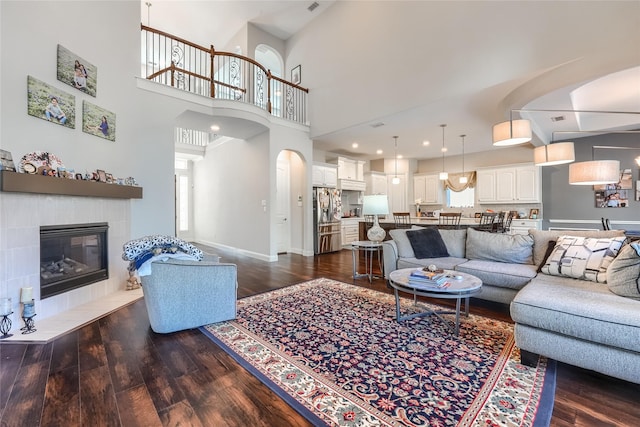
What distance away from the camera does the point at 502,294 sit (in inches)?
120

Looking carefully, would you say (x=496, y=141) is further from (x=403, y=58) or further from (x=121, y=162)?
(x=121, y=162)

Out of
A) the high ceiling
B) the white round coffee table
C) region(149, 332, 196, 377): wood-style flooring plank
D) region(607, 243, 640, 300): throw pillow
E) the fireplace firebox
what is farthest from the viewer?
the high ceiling

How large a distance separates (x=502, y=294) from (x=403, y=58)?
13.1ft

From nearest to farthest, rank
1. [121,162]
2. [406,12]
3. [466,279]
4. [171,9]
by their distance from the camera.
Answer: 1. [466,279]
2. [121,162]
3. [406,12]
4. [171,9]

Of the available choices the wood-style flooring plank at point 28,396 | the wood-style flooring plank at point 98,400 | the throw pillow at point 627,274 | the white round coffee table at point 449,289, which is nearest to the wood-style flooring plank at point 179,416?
the wood-style flooring plank at point 98,400

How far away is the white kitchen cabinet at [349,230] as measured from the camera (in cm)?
771

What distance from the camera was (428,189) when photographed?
9.02 meters

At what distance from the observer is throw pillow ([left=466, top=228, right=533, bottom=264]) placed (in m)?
3.39

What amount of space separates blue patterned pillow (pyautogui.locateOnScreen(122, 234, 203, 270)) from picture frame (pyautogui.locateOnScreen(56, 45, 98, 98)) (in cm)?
221

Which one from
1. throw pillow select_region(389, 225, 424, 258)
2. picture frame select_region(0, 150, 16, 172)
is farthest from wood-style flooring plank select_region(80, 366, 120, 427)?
throw pillow select_region(389, 225, 424, 258)

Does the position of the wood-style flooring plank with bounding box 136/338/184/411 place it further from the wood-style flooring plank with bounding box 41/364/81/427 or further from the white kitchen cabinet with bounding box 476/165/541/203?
the white kitchen cabinet with bounding box 476/165/541/203

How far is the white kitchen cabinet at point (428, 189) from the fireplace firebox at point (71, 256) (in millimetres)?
8212

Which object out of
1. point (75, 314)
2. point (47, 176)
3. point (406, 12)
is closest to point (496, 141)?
point (406, 12)

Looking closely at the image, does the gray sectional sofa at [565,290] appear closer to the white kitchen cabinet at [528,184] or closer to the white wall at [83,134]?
the white wall at [83,134]
